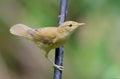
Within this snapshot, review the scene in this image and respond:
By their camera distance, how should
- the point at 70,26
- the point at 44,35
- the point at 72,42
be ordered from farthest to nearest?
the point at 72,42, the point at 44,35, the point at 70,26

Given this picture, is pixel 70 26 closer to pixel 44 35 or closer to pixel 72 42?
pixel 44 35

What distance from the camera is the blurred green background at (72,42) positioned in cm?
227

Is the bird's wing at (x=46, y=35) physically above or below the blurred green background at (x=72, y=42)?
below

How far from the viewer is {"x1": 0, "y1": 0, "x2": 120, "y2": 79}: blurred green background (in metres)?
2.27

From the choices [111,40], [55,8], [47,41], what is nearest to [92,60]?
[111,40]

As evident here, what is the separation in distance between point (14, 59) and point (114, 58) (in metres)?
1.09

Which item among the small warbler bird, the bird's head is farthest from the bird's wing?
the bird's head

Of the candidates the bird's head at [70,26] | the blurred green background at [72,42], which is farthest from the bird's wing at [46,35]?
the blurred green background at [72,42]

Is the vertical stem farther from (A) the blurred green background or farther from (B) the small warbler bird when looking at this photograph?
(A) the blurred green background

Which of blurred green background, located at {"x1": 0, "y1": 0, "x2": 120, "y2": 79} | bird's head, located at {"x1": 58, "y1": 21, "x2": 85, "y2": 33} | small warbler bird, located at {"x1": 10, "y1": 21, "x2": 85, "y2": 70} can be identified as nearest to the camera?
bird's head, located at {"x1": 58, "y1": 21, "x2": 85, "y2": 33}

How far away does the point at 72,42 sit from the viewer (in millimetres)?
2605

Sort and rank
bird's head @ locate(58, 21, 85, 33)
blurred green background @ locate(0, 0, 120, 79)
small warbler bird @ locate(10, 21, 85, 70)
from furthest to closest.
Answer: blurred green background @ locate(0, 0, 120, 79), small warbler bird @ locate(10, 21, 85, 70), bird's head @ locate(58, 21, 85, 33)

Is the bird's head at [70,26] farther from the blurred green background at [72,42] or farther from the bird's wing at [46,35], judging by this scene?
the blurred green background at [72,42]

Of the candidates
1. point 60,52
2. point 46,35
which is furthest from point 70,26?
point 46,35
